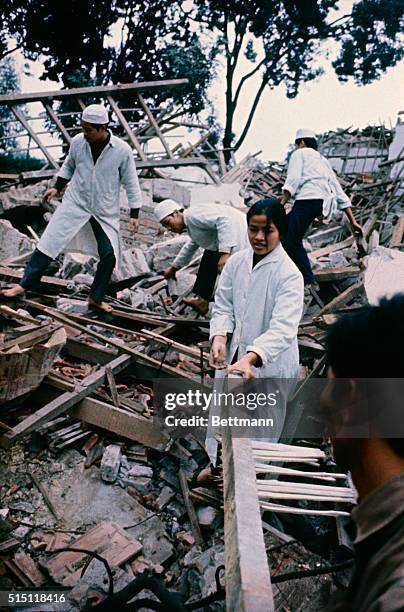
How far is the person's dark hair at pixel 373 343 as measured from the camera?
99 cm

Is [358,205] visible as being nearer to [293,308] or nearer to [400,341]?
[293,308]

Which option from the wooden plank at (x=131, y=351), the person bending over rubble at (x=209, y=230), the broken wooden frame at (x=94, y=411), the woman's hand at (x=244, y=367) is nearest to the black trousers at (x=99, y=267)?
the wooden plank at (x=131, y=351)

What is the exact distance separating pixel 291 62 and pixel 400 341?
2110cm

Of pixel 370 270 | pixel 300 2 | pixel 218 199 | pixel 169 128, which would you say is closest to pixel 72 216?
pixel 370 270

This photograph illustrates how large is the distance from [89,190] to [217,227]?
5.07 ft

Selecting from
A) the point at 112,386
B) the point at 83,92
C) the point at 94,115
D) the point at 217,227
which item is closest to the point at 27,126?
the point at 83,92

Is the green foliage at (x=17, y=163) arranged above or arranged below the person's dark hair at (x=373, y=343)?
below

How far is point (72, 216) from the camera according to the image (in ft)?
16.7

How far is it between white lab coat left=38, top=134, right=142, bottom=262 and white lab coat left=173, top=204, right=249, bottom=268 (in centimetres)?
105

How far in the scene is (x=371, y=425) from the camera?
105 centimetres

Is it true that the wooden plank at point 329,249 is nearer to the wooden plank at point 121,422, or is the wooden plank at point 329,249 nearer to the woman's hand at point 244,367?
the wooden plank at point 121,422

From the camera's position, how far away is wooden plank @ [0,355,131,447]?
3.16 meters

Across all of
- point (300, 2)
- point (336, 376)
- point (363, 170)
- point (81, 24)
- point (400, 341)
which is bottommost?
point (336, 376)

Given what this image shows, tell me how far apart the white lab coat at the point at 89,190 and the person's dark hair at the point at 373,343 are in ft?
14.1
